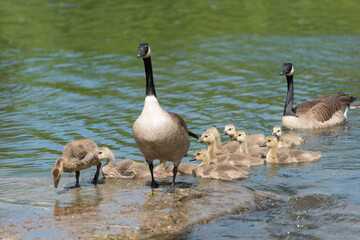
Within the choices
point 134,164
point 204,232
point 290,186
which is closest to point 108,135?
point 134,164

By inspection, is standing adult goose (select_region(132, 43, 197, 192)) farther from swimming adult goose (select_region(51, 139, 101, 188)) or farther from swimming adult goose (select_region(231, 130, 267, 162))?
swimming adult goose (select_region(231, 130, 267, 162))

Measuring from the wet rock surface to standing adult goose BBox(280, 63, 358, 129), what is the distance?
5.11m

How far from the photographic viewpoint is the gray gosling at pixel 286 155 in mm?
11219

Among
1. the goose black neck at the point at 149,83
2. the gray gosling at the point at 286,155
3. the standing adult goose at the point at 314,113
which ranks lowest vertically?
the gray gosling at the point at 286,155

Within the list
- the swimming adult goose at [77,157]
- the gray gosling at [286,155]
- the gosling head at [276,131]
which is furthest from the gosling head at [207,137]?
the swimming adult goose at [77,157]

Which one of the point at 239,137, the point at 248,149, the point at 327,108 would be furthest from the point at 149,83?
the point at 327,108

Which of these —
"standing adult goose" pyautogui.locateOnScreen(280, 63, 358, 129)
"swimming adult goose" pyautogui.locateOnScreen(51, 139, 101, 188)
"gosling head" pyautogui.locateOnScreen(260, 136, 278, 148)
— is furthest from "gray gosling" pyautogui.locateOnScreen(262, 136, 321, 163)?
"swimming adult goose" pyautogui.locateOnScreen(51, 139, 101, 188)

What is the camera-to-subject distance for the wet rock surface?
7.36m

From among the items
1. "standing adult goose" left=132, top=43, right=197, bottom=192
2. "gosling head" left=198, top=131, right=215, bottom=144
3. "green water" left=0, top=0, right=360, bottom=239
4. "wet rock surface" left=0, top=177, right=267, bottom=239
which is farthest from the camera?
"gosling head" left=198, top=131, right=215, bottom=144

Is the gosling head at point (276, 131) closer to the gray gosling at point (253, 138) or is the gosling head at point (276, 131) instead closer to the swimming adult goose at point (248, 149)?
the gray gosling at point (253, 138)

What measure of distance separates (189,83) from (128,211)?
1121cm

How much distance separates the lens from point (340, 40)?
23.3m

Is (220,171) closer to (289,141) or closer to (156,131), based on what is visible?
(156,131)

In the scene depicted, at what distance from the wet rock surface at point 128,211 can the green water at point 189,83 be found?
15 centimetres
